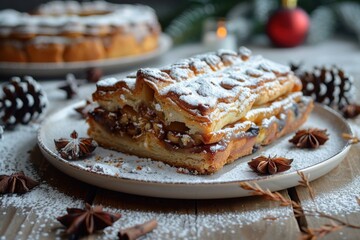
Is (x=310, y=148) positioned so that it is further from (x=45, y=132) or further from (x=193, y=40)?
(x=193, y=40)

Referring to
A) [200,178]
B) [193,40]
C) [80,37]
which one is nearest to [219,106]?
[200,178]

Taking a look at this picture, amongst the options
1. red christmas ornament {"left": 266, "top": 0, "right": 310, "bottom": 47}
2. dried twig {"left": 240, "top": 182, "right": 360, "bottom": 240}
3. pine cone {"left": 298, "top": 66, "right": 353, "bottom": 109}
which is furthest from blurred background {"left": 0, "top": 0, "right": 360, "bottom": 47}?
dried twig {"left": 240, "top": 182, "right": 360, "bottom": 240}

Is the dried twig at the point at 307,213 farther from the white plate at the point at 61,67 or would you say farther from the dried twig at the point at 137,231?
the white plate at the point at 61,67

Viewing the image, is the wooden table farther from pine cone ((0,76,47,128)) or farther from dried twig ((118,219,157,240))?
pine cone ((0,76,47,128))

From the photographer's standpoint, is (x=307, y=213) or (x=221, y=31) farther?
(x=221, y=31)

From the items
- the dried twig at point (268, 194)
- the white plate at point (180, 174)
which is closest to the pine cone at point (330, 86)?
the white plate at point (180, 174)

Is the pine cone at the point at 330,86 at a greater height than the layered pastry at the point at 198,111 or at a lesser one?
lesser

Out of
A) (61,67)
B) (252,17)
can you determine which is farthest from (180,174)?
(252,17)

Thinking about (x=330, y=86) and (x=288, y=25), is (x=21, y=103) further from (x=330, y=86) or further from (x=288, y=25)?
(x=288, y=25)

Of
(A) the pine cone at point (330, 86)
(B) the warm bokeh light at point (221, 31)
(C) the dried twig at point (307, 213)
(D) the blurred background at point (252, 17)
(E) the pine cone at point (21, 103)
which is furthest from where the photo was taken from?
(D) the blurred background at point (252, 17)
